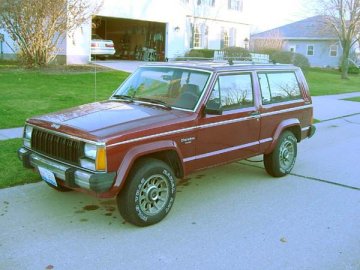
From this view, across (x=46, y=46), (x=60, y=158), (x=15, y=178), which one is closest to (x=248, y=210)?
(x=60, y=158)

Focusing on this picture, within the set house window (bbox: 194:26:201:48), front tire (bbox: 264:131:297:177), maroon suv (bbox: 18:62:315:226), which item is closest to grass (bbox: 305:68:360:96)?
house window (bbox: 194:26:201:48)

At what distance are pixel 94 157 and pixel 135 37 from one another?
30048mm

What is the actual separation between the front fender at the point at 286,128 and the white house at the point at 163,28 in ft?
54.4

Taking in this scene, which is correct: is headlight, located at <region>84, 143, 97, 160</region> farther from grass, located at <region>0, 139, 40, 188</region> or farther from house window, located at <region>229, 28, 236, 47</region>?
house window, located at <region>229, 28, 236, 47</region>

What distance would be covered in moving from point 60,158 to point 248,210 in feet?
7.43

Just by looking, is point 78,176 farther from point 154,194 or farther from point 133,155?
point 154,194

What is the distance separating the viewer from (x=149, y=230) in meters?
4.57

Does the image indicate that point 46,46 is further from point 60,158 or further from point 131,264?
point 131,264

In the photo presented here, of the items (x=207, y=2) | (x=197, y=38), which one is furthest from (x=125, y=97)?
(x=207, y=2)

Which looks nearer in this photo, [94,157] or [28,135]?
[94,157]

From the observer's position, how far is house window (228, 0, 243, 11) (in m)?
34.0

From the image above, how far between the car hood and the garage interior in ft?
79.6

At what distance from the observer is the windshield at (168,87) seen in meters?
5.36

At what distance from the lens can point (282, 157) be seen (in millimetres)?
6629
